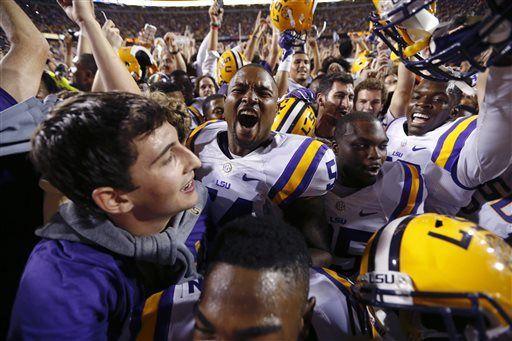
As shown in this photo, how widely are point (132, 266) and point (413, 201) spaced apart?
4.57 ft

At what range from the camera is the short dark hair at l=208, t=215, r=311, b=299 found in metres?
0.93

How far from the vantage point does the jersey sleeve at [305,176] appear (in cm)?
180

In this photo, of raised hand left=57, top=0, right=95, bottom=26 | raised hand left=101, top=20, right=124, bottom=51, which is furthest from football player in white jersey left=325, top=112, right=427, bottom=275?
raised hand left=101, top=20, right=124, bottom=51

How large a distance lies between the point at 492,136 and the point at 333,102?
1810 mm

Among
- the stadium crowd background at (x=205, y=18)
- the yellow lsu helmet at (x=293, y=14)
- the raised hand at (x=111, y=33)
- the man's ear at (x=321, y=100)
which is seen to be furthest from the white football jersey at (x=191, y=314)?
the stadium crowd background at (x=205, y=18)

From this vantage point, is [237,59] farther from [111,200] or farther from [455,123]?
[111,200]

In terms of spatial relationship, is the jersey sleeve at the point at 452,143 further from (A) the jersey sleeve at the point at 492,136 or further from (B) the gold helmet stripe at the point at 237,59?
(B) the gold helmet stripe at the point at 237,59

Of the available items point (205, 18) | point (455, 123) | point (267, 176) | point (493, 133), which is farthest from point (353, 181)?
point (205, 18)

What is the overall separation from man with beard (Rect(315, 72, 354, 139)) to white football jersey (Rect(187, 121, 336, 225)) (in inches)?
47.7

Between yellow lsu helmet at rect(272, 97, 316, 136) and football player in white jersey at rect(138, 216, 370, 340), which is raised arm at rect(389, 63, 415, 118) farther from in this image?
football player in white jersey at rect(138, 216, 370, 340)

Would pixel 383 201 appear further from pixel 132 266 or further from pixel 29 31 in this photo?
pixel 29 31

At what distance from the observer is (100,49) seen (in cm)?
149

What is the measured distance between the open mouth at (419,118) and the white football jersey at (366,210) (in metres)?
0.77

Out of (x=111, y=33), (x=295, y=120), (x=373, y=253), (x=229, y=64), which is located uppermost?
(x=111, y=33)
